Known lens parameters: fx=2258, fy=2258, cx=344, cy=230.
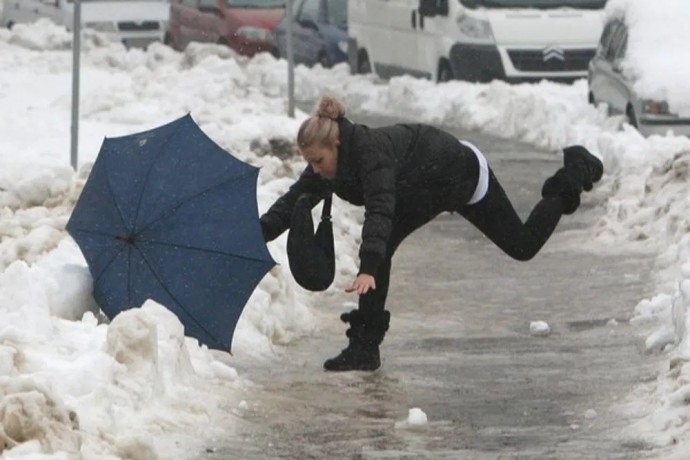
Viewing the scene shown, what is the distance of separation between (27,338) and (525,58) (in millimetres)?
18405

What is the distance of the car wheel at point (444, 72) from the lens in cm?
2713

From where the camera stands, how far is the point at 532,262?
1382 centimetres

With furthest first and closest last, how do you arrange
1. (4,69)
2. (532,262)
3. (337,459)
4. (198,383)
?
(4,69) < (532,262) < (198,383) < (337,459)

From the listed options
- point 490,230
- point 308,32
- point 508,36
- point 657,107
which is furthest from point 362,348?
point 308,32

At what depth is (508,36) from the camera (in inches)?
1017

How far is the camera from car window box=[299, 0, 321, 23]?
31469 mm

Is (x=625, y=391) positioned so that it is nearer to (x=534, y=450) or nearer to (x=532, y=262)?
(x=534, y=450)

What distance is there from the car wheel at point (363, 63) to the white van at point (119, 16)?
6147 millimetres

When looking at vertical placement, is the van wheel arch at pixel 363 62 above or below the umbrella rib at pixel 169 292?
below

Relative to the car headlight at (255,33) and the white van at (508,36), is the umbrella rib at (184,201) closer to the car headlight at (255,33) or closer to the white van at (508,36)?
the white van at (508,36)

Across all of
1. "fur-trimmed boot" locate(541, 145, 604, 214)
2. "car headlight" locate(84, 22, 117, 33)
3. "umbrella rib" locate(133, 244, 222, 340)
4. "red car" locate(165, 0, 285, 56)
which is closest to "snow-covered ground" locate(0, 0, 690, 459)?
"umbrella rib" locate(133, 244, 222, 340)

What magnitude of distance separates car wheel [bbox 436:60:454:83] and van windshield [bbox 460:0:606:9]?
1304 millimetres

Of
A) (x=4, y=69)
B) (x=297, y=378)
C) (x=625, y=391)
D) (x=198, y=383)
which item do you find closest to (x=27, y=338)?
(x=198, y=383)

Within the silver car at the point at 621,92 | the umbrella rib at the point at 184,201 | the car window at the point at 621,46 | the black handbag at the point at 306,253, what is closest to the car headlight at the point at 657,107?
the silver car at the point at 621,92
